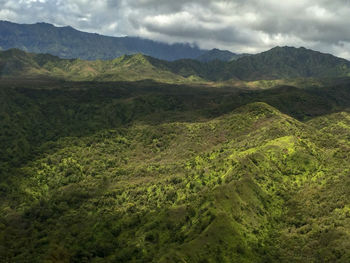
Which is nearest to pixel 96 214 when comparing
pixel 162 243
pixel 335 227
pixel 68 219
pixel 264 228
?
pixel 68 219

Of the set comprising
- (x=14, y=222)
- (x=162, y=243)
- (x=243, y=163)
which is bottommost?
(x=14, y=222)

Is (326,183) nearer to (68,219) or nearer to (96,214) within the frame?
(96,214)

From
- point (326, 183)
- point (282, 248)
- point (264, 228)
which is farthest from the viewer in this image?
point (326, 183)

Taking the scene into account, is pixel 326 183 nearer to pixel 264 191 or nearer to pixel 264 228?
pixel 264 191

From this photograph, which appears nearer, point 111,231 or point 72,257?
point 72,257

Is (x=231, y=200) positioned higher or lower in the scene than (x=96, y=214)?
higher

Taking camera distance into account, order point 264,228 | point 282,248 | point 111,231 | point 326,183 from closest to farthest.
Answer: point 282,248 < point 264,228 < point 111,231 < point 326,183

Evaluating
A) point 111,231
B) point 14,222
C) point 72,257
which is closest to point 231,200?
point 111,231

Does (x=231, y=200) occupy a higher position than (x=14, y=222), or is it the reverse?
(x=231, y=200)

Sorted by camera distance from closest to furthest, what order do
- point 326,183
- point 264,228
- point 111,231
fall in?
point 264,228
point 111,231
point 326,183
